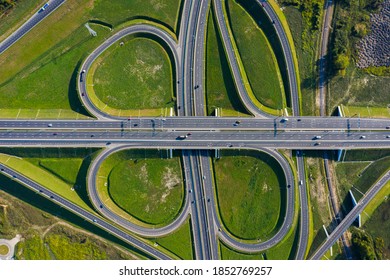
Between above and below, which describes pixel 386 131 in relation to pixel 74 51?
below

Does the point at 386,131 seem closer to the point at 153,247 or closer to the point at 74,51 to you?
the point at 153,247

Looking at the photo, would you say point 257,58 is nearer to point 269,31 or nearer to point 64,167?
point 269,31

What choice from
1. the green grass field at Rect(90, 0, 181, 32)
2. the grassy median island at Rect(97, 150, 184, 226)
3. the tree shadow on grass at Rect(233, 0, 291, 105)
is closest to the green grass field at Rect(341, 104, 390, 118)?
the tree shadow on grass at Rect(233, 0, 291, 105)

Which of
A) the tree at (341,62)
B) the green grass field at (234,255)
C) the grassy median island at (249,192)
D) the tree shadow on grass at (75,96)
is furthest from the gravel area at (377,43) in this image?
the tree shadow on grass at (75,96)

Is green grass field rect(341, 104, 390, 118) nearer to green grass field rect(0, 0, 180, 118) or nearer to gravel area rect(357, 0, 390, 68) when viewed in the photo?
gravel area rect(357, 0, 390, 68)

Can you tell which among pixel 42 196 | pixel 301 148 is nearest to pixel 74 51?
pixel 42 196

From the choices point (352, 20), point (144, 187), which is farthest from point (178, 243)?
point (352, 20)

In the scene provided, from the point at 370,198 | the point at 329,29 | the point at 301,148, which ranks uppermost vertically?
the point at 329,29
